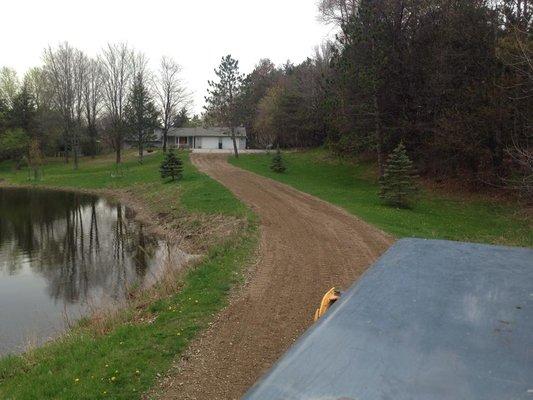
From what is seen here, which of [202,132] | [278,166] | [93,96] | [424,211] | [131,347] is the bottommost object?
[131,347]

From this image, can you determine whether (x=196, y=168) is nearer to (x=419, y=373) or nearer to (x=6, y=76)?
(x=419, y=373)

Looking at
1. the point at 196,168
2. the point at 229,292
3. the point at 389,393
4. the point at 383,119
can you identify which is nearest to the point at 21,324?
the point at 229,292

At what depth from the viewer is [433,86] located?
2444 cm

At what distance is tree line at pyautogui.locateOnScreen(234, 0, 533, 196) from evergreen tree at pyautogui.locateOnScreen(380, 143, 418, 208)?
12.0 ft

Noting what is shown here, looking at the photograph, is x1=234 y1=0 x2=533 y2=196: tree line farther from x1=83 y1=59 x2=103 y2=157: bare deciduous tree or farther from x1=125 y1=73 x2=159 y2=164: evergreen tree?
x1=83 y1=59 x2=103 y2=157: bare deciduous tree

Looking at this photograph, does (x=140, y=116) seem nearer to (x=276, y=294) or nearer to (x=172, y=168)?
(x=172, y=168)

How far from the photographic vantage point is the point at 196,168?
122ft

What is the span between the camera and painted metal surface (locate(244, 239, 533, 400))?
221 centimetres

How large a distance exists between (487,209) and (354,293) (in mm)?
19318

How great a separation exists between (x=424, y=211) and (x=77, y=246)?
1542cm

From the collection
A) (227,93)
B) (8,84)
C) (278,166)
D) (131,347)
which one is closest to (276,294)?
(131,347)

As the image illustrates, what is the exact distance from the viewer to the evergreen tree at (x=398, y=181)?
20.1m

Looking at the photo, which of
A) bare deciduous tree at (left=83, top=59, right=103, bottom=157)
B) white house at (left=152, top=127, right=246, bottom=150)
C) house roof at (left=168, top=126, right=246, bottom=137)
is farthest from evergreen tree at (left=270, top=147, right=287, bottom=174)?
bare deciduous tree at (left=83, top=59, right=103, bottom=157)

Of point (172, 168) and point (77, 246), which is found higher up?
point (172, 168)
